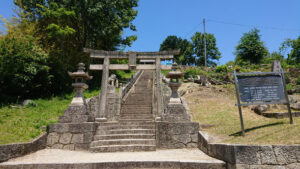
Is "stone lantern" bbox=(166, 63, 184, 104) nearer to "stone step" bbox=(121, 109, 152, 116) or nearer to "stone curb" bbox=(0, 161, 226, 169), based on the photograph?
"stone curb" bbox=(0, 161, 226, 169)

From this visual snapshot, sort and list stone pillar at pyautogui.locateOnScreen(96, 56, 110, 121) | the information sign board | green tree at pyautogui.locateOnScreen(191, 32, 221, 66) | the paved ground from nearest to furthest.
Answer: the paved ground → the information sign board → stone pillar at pyautogui.locateOnScreen(96, 56, 110, 121) → green tree at pyautogui.locateOnScreen(191, 32, 221, 66)

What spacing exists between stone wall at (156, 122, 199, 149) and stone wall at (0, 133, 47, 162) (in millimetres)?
4374

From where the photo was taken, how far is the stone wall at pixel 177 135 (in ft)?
21.1

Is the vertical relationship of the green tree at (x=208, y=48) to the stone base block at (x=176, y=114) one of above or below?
above

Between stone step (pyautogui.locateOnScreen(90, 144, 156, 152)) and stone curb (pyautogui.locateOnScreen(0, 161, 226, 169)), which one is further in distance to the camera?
stone step (pyautogui.locateOnScreen(90, 144, 156, 152))

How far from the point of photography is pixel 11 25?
1427cm

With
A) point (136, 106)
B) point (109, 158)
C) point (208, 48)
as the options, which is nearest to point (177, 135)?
point (109, 158)

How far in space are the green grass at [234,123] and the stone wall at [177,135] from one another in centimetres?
69

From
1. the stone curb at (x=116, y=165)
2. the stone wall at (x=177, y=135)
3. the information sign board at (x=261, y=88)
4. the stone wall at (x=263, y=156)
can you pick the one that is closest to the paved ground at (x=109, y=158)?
the stone curb at (x=116, y=165)

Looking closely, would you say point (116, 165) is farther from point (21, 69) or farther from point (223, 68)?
point (223, 68)

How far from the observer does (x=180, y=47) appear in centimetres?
5000

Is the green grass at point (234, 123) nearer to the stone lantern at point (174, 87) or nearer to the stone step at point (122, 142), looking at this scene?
the stone lantern at point (174, 87)

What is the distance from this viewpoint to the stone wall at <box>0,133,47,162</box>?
189 inches

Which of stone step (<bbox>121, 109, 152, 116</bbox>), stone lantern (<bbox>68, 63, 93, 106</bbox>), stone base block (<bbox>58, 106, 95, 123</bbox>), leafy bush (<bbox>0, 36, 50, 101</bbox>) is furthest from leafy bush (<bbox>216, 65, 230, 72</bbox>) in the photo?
stone base block (<bbox>58, 106, 95, 123</bbox>)
